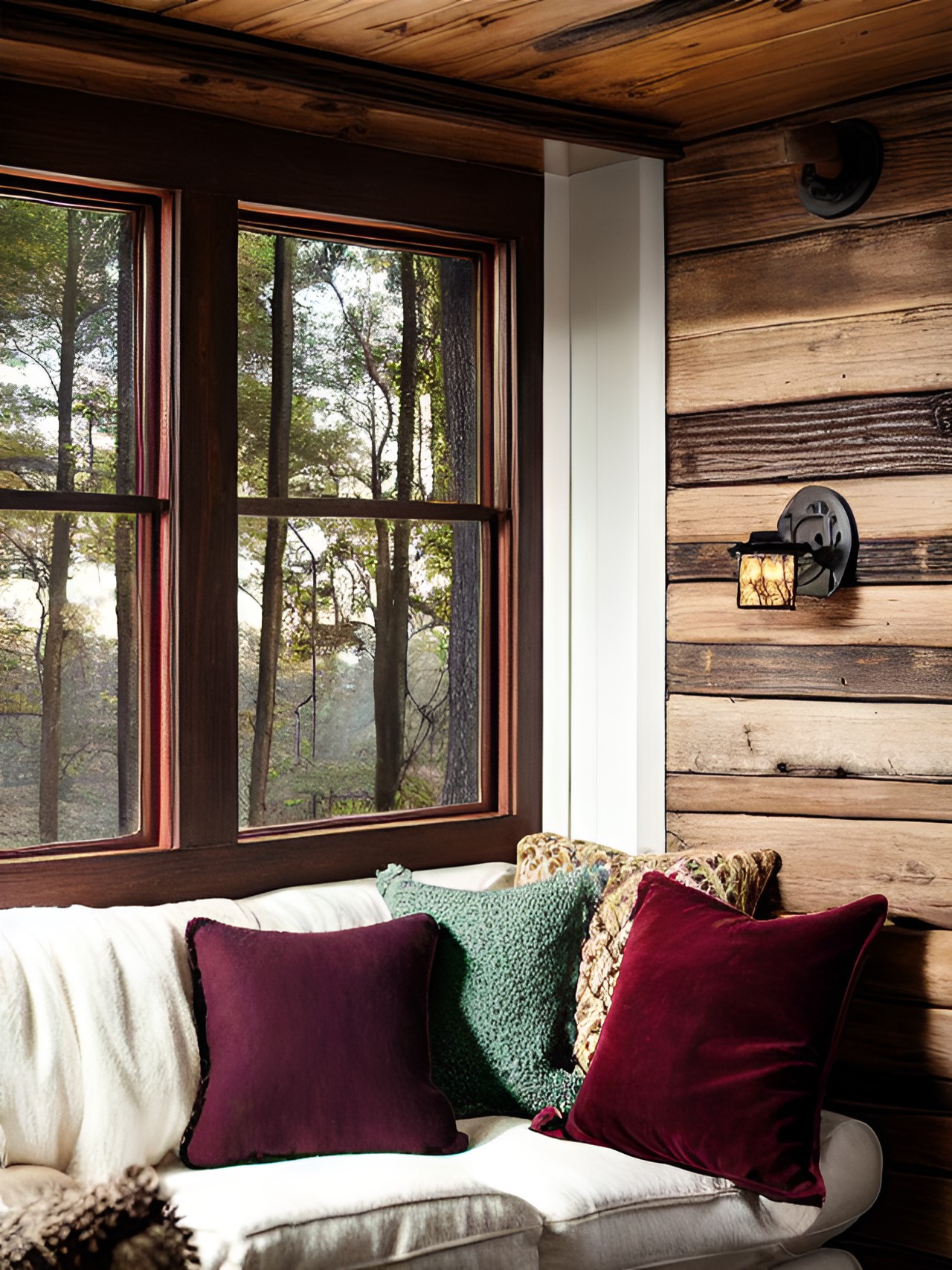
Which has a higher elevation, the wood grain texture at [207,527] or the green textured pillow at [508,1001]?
the wood grain texture at [207,527]

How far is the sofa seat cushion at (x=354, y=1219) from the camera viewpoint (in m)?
1.86

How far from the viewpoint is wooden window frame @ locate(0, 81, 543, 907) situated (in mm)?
2607

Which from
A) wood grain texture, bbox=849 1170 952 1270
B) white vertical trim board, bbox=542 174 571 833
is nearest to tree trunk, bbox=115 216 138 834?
white vertical trim board, bbox=542 174 571 833

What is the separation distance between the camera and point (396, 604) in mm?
3059

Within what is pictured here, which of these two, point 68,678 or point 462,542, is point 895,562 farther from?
point 68,678

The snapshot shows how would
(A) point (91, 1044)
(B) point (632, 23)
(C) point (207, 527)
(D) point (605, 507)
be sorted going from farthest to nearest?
(D) point (605, 507) < (C) point (207, 527) < (B) point (632, 23) < (A) point (91, 1044)

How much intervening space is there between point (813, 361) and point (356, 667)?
3.84 ft

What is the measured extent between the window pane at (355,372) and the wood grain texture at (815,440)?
0.51 m

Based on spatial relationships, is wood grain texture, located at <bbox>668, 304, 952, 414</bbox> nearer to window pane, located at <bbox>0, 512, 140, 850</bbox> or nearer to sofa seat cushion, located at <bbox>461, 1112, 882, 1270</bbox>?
window pane, located at <bbox>0, 512, 140, 850</bbox>

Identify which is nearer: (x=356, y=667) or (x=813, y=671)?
(x=813, y=671)

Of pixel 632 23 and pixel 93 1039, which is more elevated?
pixel 632 23

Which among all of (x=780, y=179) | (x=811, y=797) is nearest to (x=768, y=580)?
(x=811, y=797)

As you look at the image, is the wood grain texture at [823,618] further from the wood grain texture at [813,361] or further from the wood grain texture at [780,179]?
the wood grain texture at [780,179]

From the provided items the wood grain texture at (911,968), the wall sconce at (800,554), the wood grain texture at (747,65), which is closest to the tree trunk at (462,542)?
the wood grain texture at (747,65)
